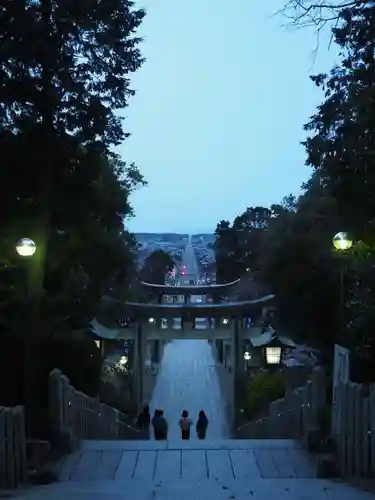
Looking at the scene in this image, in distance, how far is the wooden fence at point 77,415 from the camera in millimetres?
10828

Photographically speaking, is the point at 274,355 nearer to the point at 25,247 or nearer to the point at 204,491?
the point at 25,247

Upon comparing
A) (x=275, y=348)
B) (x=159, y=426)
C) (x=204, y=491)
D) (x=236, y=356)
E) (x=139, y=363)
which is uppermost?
(x=204, y=491)

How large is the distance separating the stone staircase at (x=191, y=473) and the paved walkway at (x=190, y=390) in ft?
36.0

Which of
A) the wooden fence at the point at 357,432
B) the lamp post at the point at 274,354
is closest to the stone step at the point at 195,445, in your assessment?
the wooden fence at the point at 357,432

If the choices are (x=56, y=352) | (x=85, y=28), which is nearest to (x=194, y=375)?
(x=56, y=352)

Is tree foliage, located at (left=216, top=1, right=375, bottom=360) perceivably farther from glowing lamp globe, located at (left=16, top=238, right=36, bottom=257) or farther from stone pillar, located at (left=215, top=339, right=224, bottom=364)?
stone pillar, located at (left=215, top=339, right=224, bottom=364)

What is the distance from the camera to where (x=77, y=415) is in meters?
12.7

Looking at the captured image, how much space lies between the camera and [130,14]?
13.5 m

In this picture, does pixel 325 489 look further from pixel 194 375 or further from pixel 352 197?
pixel 194 375

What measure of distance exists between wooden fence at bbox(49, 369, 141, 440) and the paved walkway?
196 inches

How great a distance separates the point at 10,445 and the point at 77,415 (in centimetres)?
474

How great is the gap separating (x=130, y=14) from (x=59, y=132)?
7.78ft

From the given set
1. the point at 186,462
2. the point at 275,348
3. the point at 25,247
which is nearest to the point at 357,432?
the point at 186,462

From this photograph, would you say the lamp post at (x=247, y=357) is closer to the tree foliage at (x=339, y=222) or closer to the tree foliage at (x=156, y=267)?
the tree foliage at (x=339, y=222)
